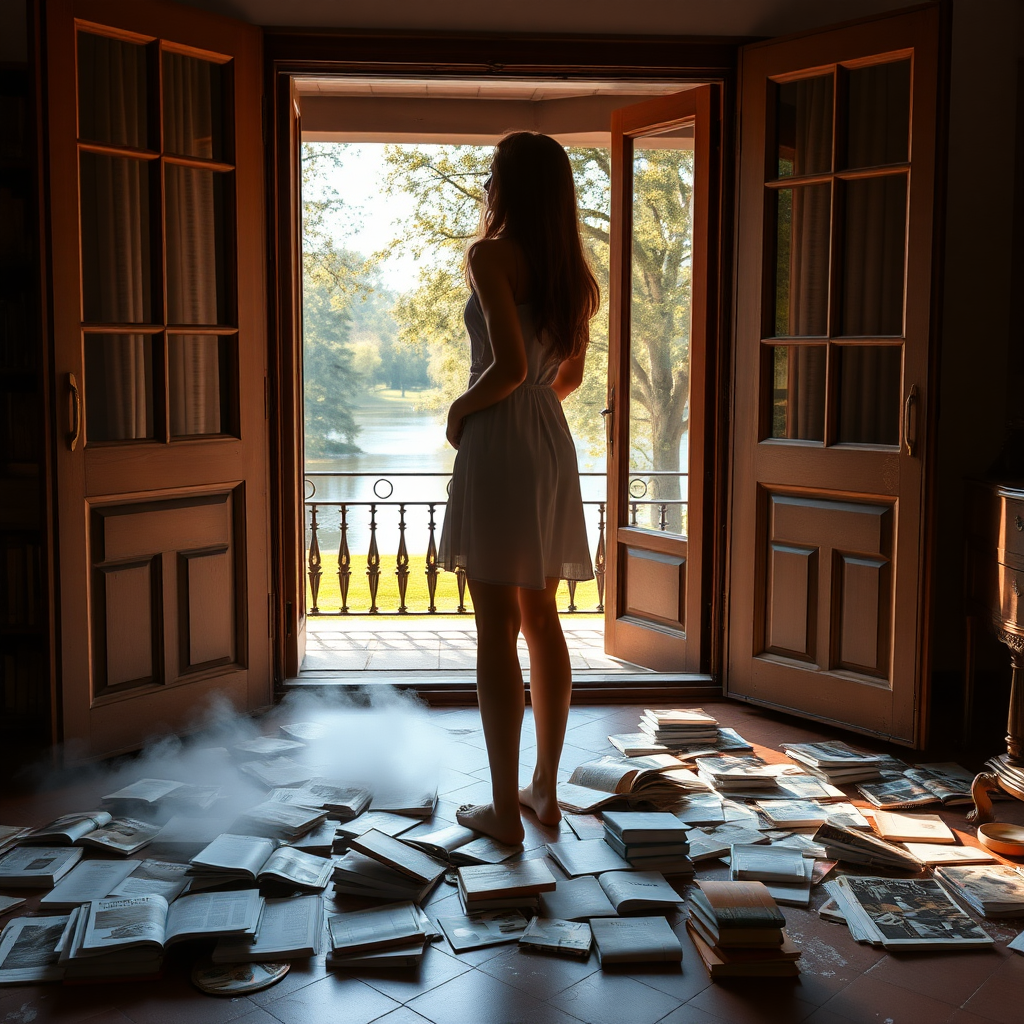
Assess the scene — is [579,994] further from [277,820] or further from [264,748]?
[264,748]

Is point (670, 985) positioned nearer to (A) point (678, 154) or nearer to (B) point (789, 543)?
(B) point (789, 543)

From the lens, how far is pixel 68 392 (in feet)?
10.2

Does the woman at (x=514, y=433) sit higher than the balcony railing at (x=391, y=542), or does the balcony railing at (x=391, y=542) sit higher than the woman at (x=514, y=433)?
the woman at (x=514, y=433)

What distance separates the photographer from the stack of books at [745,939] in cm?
203

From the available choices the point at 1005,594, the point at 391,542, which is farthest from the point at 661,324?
the point at 391,542

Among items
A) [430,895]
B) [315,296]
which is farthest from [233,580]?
[315,296]

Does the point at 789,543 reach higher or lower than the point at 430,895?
higher

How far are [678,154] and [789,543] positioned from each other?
1621 millimetres

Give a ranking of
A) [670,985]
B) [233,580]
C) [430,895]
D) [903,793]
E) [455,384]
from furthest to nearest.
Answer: [455,384] → [233,580] → [903,793] → [430,895] → [670,985]

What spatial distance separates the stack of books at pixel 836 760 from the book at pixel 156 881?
187 centimetres

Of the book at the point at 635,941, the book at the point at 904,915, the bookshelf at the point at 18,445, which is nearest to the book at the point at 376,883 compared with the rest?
the book at the point at 635,941

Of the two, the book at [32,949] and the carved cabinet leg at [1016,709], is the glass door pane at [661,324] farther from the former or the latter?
the book at [32,949]

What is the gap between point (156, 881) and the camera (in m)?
2.37

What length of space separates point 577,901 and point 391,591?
25.2 ft
